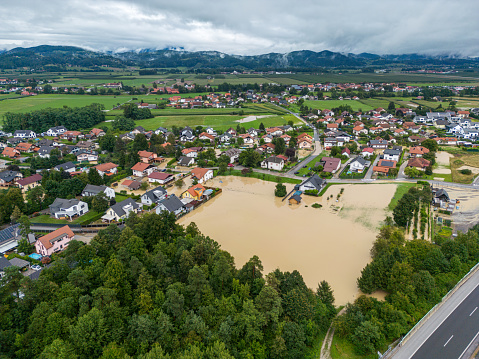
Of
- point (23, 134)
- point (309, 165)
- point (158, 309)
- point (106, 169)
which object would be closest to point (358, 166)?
point (309, 165)

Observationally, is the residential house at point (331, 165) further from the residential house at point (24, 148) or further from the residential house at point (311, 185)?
the residential house at point (24, 148)

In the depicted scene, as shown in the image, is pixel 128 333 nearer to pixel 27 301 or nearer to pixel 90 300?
pixel 90 300

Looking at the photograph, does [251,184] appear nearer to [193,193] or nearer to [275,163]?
[275,163]

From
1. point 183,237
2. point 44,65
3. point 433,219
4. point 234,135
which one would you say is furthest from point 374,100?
point 44,65

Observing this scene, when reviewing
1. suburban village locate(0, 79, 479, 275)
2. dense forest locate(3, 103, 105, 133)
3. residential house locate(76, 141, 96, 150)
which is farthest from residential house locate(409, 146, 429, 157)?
dense forest locate(3, 103, 105, 133)

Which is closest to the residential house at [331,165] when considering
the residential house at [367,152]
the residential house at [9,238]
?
the residential house at [367,152]
